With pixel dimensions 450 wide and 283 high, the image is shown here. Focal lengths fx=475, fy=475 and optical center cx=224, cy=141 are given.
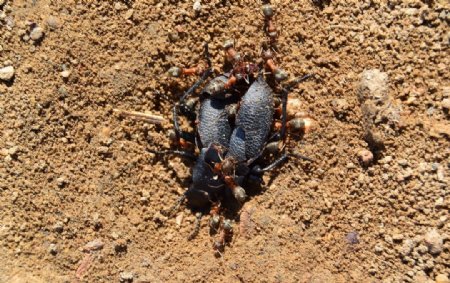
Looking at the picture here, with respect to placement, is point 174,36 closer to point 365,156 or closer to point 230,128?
point 230,128

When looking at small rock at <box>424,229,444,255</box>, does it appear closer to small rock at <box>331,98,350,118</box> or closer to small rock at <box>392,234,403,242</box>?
small rock at <box>392,234,403,242</box>

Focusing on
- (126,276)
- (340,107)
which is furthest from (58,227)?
(340,107)

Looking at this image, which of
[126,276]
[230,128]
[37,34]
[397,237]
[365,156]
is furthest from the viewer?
[230,128]

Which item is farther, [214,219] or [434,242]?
[214,219]

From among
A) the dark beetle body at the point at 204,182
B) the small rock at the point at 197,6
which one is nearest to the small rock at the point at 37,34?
the small rock at the point at 197,6

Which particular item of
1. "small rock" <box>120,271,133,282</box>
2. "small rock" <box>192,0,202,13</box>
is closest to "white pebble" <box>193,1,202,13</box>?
"small rock" <box>192,0,202,13</box>

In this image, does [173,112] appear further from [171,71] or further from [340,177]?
[340,177]

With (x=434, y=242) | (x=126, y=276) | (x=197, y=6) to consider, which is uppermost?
(x=197, y=6)
